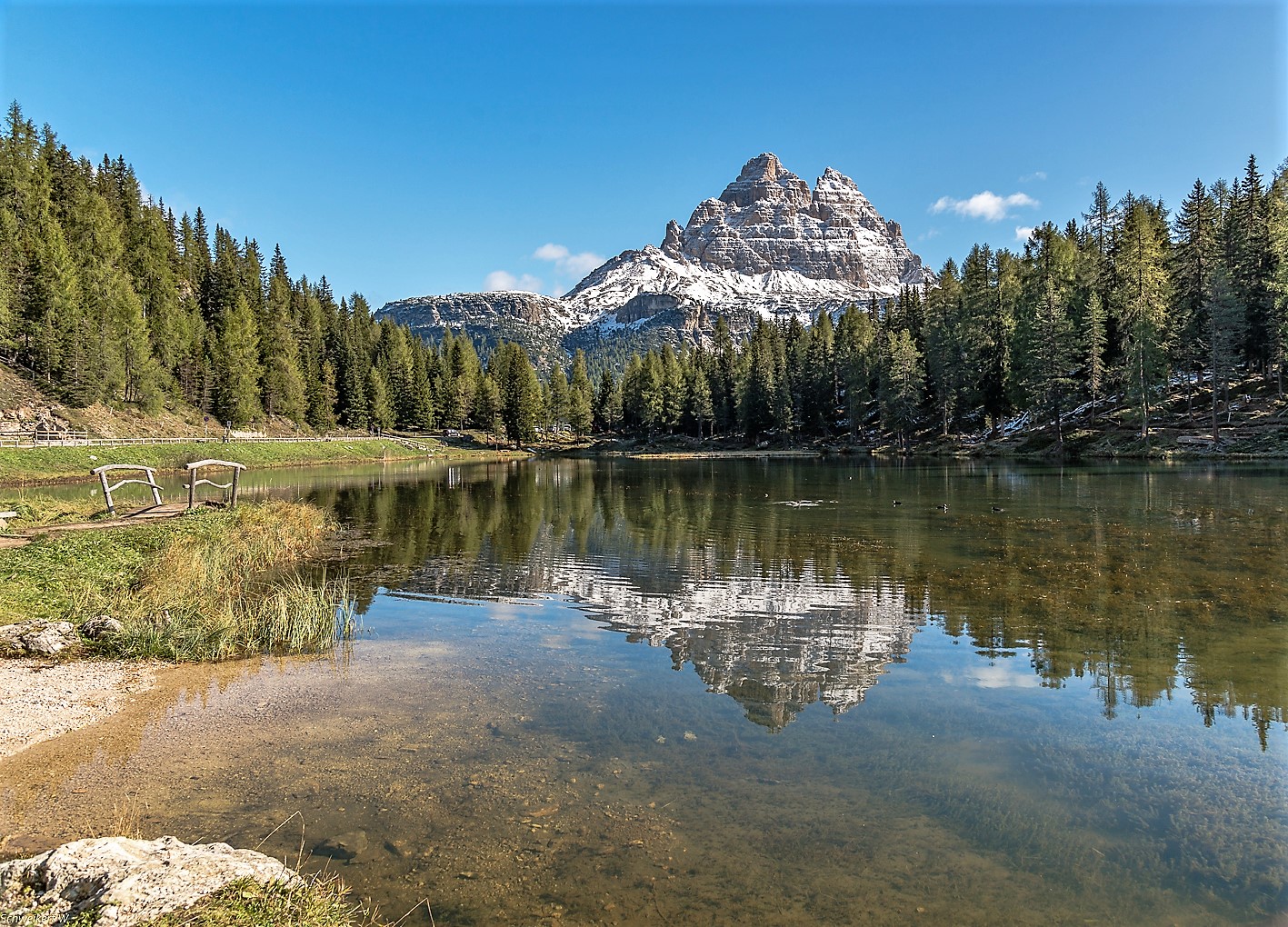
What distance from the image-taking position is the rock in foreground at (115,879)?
4.59 metres

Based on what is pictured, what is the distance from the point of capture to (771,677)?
11938 millimetres

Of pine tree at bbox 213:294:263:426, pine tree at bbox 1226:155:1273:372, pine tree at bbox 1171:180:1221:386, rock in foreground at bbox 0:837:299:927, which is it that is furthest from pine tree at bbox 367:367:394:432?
rock in foreground at bbox 0:837:299:927

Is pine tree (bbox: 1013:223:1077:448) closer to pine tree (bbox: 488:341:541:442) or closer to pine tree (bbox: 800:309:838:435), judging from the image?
pine tree (bbox: 800:309:838:435)

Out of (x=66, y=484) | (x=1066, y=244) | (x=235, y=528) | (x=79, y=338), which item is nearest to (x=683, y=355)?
(x=1066, y=244)

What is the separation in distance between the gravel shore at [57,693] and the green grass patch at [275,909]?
567 centimetres

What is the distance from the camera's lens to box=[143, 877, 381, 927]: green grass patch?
4.73 m

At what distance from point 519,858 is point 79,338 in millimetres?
83108

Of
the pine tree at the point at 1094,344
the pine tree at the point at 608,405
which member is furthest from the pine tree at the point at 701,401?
the pine tree at the point at 1094,344

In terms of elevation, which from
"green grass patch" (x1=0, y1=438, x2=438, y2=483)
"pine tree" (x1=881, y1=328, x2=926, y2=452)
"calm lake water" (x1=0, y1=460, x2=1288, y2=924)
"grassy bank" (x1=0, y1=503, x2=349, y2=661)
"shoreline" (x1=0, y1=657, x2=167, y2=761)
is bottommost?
"calm lake water" (x1=0, y1=460, x2=1288, y2=924)

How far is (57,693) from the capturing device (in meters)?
10.4

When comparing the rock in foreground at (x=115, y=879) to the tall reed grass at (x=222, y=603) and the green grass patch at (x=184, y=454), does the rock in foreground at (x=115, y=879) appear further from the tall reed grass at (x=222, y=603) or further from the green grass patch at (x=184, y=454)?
the green grass patch at (x=184, y=454)

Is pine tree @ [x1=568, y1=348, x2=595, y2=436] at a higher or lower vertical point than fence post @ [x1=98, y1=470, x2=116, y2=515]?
higher

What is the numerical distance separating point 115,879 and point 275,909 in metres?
1.07

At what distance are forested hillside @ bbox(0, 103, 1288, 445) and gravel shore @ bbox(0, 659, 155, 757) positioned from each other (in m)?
72.2
